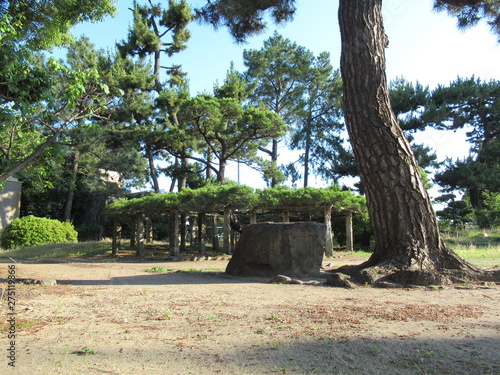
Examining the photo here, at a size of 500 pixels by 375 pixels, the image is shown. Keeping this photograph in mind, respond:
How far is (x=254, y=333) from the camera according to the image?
3.37m

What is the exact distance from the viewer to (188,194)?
52.4ft

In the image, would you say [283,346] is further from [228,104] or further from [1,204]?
[1,204]

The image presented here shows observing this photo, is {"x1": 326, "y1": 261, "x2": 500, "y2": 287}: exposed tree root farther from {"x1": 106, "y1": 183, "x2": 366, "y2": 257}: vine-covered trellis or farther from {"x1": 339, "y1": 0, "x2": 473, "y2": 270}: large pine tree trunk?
{"x1": 106, "y1": 183, "x2": 366, "y2": 257}: vine-covered trellis

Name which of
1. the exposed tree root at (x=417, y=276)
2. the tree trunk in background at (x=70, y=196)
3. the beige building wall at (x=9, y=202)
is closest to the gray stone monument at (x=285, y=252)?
the exposed tree root at (x=417, y=276)

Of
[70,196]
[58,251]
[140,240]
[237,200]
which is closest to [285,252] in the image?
[237,200]

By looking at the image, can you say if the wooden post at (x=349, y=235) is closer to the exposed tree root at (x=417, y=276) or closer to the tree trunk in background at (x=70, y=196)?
the exposed tree root at (x=417, y=276)

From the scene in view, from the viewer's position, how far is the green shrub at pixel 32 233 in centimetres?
2184

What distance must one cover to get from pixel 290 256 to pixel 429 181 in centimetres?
1914

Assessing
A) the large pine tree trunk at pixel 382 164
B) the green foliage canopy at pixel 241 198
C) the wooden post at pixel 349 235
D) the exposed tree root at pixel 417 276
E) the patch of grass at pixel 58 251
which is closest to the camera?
the exposed tree root at pixel 417 276

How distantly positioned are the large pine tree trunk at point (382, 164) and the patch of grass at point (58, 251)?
52.3 ft

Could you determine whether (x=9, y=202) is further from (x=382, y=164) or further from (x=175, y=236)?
(x=382, y=164)

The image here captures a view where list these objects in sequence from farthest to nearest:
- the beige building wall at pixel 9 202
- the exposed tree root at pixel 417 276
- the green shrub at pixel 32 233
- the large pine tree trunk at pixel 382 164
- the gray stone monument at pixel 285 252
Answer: the beige building wall at pixel 9 202 → the green shrub at pixel 32 233 → the gray stone monument at pixel 285 252 → the large pine tree trunk at pixel 382 164 → the exposed tree root at pixel 417 276

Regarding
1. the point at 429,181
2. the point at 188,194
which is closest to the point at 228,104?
the point at 188,194

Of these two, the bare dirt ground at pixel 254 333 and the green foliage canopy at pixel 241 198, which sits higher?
the green foliage canopy at pixel 241 198
